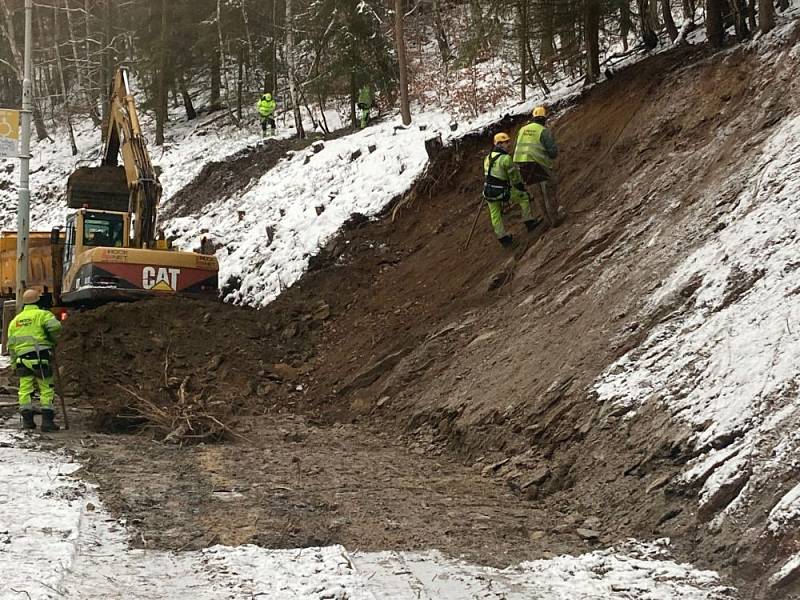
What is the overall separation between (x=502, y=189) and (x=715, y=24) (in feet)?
14.1

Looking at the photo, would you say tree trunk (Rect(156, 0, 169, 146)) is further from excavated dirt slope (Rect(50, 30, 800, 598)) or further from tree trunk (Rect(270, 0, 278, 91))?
excavated dirt slope (Rect(50, 30, 800, 598))

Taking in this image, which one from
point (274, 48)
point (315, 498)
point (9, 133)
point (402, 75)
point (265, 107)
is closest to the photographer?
point (315, 498)

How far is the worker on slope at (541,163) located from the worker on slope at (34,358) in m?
6.63

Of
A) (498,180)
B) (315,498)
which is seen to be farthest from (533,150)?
(315,498)

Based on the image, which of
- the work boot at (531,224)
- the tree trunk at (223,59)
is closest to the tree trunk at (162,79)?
the tree trunk at (223,59)

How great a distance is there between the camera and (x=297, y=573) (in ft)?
17.9

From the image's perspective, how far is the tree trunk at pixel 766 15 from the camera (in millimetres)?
12344

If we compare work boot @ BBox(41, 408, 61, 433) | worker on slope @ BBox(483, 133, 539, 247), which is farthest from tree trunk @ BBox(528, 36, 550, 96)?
work boot @ BBox(41, 408, 61, 433)

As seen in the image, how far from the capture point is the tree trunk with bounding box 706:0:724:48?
1309cm

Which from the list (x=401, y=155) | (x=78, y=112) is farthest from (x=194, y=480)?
(x=78, y=112)

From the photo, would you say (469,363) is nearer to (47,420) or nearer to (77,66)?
(47,420)

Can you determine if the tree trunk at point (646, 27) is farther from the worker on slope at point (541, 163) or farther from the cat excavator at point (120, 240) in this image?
the cat excavator at point (120, 240)

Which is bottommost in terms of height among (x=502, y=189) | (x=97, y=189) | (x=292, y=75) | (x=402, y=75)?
(x=502, y=189)

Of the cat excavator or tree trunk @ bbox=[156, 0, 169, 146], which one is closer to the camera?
the cat excavator
